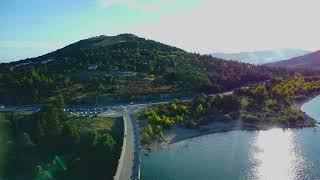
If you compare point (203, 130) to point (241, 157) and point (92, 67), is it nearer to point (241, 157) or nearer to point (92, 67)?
point (241, 157)

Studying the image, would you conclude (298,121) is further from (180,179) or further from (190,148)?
(180,179)

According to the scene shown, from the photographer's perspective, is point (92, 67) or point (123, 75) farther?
point (92, 67)

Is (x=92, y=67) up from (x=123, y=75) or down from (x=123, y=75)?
up

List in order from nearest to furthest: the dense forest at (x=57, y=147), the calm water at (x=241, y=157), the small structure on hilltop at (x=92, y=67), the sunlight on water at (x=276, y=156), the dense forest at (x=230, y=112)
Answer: the calm water at (x=241, y=157) → the sunlight on water at (x=276, y=156) → the dense forest at (x=57, y=147) → the dense forest at (x=230, y=112) → the small structure on hilltop at (x=92, y=67)

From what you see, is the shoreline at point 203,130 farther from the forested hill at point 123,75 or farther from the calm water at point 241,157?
the forested hill at point 123,75

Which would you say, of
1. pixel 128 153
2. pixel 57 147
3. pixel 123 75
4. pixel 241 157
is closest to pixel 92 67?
pixel 123 75

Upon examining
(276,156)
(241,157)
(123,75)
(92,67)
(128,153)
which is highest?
(92,67)

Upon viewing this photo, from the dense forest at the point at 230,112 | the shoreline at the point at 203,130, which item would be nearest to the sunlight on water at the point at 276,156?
the shoreline at the point at 203,130
